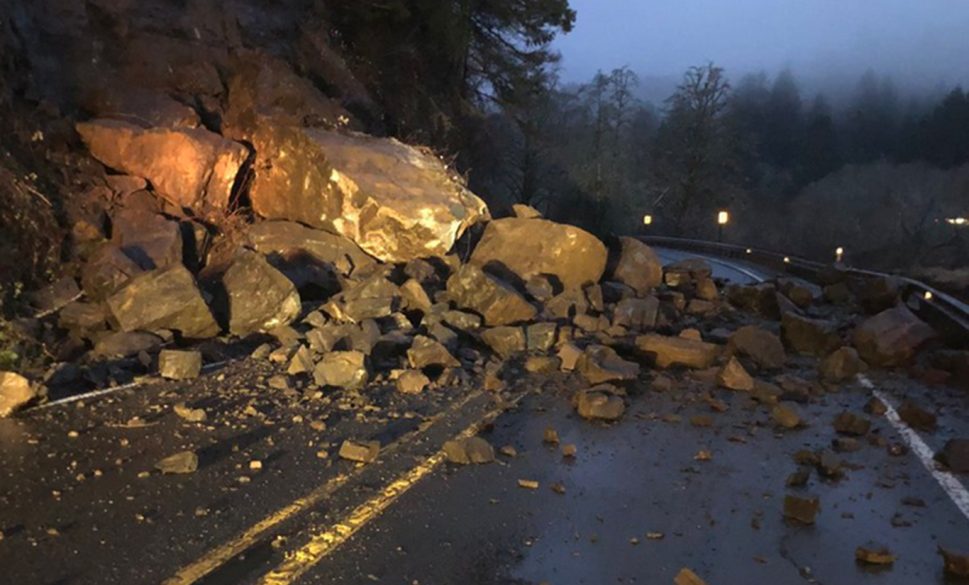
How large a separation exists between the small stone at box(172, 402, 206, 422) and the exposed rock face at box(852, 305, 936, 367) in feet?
24.8

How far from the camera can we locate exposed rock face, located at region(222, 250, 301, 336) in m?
8.73

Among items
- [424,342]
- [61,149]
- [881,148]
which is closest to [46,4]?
[61,149]

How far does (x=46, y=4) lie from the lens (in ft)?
38.2

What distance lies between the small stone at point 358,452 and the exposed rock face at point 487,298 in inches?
176

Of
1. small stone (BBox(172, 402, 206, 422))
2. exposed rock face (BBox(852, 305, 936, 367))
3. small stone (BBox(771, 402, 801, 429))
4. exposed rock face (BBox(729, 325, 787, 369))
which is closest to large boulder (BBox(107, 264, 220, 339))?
small stone (BBox(172, 402, 206, 422))

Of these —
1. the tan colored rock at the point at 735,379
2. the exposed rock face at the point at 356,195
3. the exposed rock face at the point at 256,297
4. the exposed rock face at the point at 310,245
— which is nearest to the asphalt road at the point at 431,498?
Result: the tan colored rock at the point at 735,379

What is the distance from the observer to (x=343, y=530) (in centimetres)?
435

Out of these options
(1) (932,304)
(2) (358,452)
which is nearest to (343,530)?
(2) (358,452)

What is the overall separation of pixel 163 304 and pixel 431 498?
15.2ft

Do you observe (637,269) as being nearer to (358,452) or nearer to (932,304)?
(932,304)

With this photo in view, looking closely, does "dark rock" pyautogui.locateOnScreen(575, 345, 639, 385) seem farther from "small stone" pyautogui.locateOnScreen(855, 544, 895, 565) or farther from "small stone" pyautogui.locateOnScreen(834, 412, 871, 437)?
"small stone" pyautogui.locateOnScreen(855, 544, 895, 565)

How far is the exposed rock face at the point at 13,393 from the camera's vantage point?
19.7 feet

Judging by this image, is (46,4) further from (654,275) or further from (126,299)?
(654,275)

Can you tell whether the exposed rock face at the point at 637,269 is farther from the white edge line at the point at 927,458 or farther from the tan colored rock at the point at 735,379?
the white edge line at the point at 927,458
